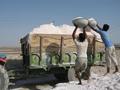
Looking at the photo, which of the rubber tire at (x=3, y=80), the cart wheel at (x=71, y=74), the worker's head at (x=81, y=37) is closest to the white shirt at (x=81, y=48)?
the worker's head at (x=81, y=37)

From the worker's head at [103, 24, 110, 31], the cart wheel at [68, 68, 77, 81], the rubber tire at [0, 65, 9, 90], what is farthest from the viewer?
the cart wheel at [68, 68, 77, 81]

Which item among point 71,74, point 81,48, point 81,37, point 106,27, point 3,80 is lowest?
point 71,74

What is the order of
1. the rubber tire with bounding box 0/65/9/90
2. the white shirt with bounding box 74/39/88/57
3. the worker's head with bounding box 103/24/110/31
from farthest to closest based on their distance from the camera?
the worker's head with bounding box 103/24/110/31 < the white shirt with bounding box 74/39/88/57 < the rubber tire with bounding box 0/65/9/90

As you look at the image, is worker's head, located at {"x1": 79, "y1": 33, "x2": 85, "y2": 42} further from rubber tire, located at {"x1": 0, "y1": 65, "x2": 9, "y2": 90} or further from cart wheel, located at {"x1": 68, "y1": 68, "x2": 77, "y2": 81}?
rubber tire, located at {"x1": 0, "y1": 65, "x2": 9, "y2": 90}

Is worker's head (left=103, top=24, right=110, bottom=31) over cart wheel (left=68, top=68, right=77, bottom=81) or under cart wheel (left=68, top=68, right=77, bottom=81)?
over

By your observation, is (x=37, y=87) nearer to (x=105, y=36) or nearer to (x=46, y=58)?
(x=46, y=58)

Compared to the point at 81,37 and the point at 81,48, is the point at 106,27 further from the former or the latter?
the point at 81,48

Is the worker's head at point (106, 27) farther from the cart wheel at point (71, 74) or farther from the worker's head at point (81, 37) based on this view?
the cart wheel at point (71, 74)

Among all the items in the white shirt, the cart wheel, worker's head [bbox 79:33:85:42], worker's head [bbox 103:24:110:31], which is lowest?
the cart wheel

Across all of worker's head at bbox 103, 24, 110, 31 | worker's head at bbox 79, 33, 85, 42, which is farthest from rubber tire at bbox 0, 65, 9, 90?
worker's head at bbox 103, 24, 110, 31

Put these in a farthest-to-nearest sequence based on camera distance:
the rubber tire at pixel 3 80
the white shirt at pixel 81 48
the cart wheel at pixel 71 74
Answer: the cart wheel at pixel 71 74 < the white shirt at pixel 81 48 < the rubber tire at pixel 3 80

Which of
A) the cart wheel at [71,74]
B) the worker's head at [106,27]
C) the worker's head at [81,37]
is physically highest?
the worker's head at [106,27]

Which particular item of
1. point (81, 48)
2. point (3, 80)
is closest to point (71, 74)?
point (81, 48)

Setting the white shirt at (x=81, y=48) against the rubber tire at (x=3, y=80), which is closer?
the rubber tire at (x=3, y=80)
